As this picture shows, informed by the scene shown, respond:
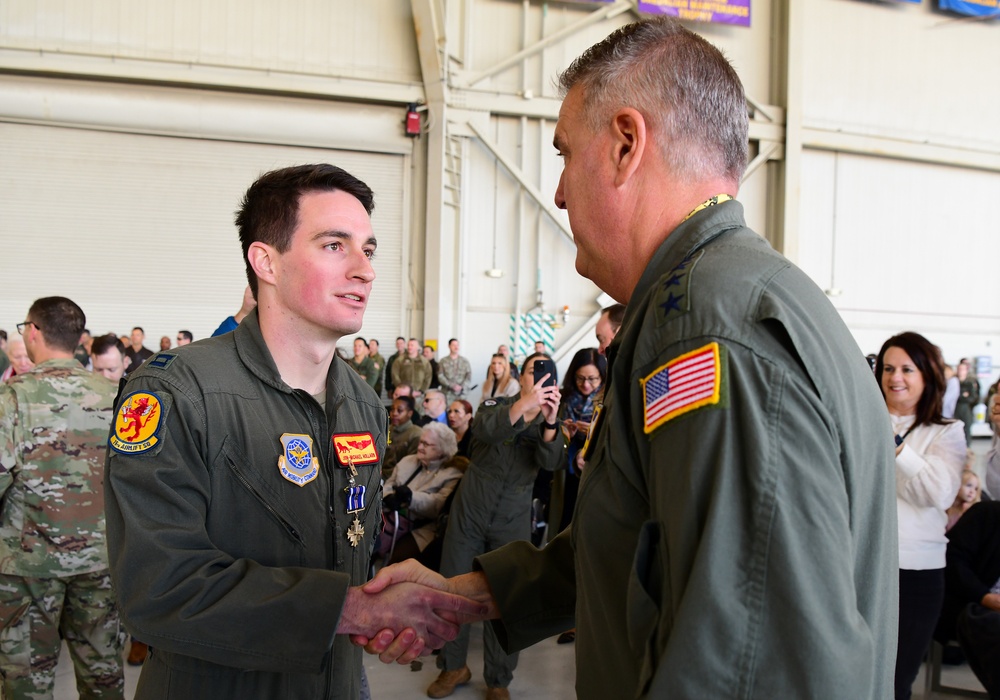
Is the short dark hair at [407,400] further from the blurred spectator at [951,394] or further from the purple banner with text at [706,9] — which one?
the purple banner with text at [706,9]

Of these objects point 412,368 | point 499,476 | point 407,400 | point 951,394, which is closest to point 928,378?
point 499,476

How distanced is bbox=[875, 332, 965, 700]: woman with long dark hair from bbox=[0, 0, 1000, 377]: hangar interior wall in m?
9.60

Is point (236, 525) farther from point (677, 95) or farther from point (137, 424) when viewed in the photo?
point (677, 95)

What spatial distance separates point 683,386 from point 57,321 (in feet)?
10.7

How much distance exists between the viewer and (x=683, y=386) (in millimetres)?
847

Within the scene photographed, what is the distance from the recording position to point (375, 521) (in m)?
1.97

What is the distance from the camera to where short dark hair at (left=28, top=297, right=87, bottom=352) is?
3.18 m

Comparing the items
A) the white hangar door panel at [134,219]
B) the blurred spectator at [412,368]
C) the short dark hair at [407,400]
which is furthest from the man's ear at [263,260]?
the white hangar door panel at [134,219]

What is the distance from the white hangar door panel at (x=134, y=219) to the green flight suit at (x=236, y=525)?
10673mm

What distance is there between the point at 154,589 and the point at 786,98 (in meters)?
14.5

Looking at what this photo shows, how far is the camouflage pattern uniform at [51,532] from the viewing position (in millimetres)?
3029

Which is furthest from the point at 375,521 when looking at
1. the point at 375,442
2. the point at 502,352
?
the point at 502,352

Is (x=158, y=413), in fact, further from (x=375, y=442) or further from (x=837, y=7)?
(x=837, y=7)

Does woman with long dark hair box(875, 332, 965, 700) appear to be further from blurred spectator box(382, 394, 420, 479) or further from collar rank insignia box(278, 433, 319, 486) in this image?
blurred spectator box(382, 394, 420, 479)
